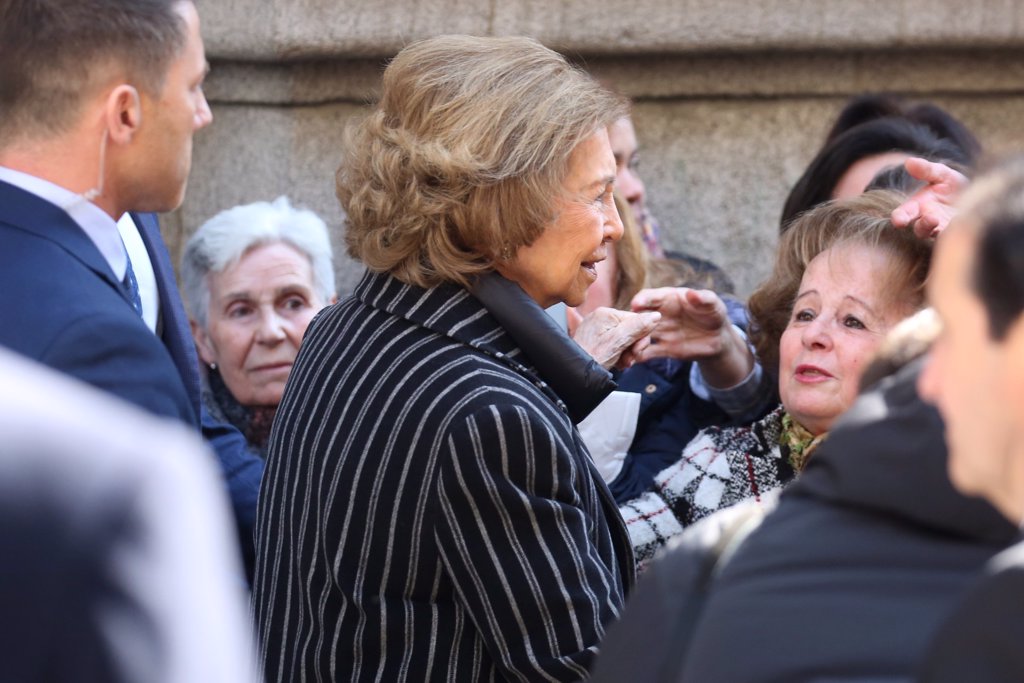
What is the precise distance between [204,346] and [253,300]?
0.20m

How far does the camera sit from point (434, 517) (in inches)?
82.8

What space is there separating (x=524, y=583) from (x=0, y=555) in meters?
1.16

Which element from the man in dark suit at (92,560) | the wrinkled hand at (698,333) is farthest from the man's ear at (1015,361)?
the wrinkled hand at (698,333)

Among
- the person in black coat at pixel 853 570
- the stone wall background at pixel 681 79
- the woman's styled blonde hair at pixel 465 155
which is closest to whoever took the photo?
the person in black coat at pixel 853 570

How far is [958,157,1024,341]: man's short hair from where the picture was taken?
1132 mm

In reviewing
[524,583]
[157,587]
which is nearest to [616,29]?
[524,583]

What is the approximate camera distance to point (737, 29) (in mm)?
3926

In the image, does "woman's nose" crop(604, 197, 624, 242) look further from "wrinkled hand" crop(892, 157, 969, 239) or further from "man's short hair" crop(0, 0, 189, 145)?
"man's short hair" crop(0, 0, 189, 145)

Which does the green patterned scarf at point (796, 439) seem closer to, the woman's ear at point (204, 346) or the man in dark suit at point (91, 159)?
the man in dark suit at point (91, 159)

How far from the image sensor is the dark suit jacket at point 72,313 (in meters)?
1.72

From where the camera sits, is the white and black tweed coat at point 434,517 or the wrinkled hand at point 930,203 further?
the wrinkled hand at point 930,203

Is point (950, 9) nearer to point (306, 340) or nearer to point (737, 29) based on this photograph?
point (737, 29)

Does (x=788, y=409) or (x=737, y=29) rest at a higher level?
(x=737, y=29)

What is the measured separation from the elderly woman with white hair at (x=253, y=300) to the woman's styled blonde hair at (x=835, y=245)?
1.13 meters
